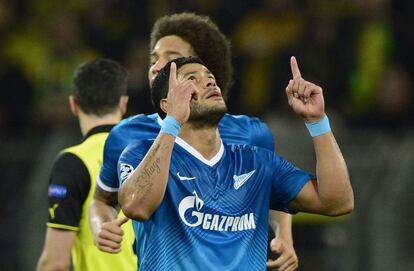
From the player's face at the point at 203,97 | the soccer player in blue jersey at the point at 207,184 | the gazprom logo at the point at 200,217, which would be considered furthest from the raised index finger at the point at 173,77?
the gazprom logo at the point at 200,217

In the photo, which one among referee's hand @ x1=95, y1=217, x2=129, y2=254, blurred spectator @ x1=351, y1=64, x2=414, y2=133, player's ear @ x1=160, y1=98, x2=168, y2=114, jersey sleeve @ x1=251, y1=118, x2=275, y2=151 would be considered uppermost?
player's ear @ x1=160, y1=98, x2=168, y2=114

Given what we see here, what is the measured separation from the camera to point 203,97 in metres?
4.46

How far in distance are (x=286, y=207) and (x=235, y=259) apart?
38 centimetres

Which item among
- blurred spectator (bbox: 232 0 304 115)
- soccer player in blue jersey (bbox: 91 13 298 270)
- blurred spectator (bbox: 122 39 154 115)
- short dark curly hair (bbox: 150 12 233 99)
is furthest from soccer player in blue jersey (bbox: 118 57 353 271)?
blurred spectator (bbox: 232 0 304 115)

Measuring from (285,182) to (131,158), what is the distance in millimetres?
654

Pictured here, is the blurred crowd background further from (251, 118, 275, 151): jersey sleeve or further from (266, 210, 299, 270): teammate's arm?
(266, 210, 299, 270): teammate's arm

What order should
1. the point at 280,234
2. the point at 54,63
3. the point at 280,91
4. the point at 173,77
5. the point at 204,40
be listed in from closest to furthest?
the point at 173,77 < the point at 280,234 < the point at 204,40 < the point at 280,91 < the point at 54,63

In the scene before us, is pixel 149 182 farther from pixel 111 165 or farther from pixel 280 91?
pixel 280 91

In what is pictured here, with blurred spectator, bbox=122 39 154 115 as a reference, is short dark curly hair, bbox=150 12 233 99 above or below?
above

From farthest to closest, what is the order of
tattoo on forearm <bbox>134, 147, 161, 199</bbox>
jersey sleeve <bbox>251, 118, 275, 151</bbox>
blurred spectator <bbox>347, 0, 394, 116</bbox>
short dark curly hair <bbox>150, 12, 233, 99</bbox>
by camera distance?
blurred spectator <bbox>347, 0, 394, 116</bbox>, short dark curly hair <bbox>150, 12, 233, 99</bbox>, jersey sleeve <bbox>251, 118, 275, 151</bbox>, tattoo on forearm <bbox>134, 147, 161, 199</bbox>

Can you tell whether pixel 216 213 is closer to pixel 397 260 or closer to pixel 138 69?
pixel 397 260

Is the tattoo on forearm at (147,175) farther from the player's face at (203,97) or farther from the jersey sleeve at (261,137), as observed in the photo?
the jersey sleeve at (261,137)

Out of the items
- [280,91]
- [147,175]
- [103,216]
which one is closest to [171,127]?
[147,175]

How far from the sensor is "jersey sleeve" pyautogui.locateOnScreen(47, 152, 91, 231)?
5559 mm
